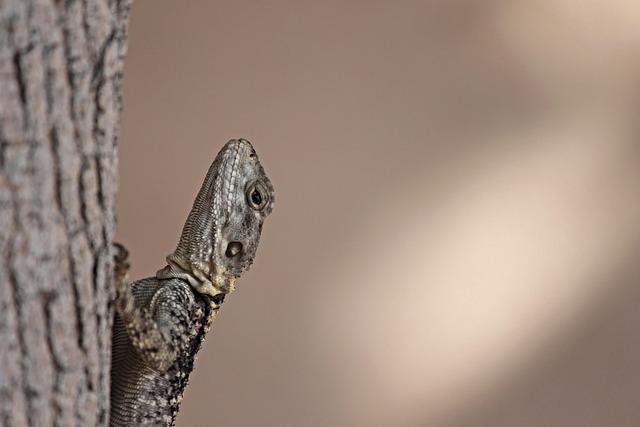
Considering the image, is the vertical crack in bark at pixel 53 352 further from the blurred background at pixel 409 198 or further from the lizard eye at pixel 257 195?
the blurred background at pixel 409 198

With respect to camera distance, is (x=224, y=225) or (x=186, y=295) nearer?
(x=186, y=295)

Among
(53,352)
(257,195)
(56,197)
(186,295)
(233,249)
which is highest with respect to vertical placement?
(257,195)

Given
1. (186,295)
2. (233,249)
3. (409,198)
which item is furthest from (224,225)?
(409,198)

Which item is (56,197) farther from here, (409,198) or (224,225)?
(409,198)

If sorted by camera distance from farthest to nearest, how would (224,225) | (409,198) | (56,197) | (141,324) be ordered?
(409,198), (224,225), (141,324), (56,197)

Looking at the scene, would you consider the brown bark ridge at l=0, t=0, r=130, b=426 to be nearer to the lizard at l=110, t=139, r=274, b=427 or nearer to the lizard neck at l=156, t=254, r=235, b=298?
the lizard at l=110, t=139, r=274, b=427

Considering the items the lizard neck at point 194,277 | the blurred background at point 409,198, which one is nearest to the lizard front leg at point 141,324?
the lizard neck at point 194,277

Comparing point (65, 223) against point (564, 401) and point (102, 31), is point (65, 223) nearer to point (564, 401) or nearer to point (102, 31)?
point (102, 31)
